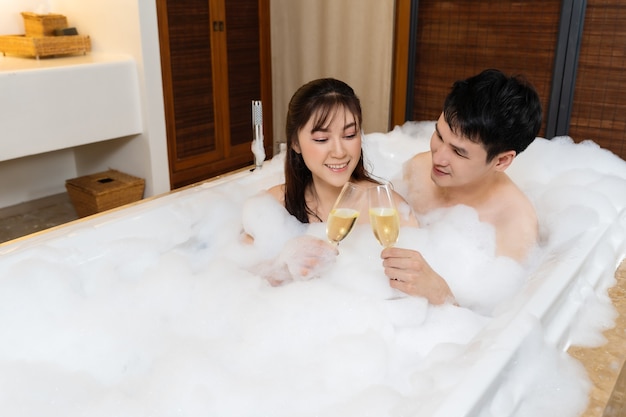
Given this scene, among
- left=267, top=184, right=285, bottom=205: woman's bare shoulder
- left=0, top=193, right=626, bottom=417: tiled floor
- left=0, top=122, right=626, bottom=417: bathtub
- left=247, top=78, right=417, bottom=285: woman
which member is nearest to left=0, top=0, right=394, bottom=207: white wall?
left=0, top=122, right=626, bottom=417: bathtub

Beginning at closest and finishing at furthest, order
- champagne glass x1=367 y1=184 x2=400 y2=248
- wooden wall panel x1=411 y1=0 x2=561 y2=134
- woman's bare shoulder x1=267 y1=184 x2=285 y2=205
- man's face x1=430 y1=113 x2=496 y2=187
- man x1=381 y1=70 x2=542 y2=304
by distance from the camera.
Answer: champagne glass x1=367 y1=184 x2=400 y2=248 → man x1=381 y1=70 x2=542 y2=304 → man's face x1=430 y1=113 x2=496 y2=187 → woman's bare shoulder x1=267 y1=184 x2=285 y2=205 → wooden wall panel x1=411 y1=0 x2=561 y2=134

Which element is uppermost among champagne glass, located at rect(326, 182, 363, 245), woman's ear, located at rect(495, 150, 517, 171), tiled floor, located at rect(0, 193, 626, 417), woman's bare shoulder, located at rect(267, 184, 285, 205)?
woman's ear, located at rect(495, 150, 517, 171)

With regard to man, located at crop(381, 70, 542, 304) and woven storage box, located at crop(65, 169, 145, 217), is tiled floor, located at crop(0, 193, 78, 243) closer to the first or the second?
woven storage box, located at crop(65, 169, 145, 217)

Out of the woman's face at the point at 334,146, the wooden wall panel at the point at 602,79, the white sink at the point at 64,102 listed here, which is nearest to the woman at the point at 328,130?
the woman's face at the point at 334,146

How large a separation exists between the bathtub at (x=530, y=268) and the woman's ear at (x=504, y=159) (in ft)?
0.85

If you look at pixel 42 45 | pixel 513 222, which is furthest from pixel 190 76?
pixel 513 222

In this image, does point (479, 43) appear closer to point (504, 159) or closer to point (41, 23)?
point (504, 159)

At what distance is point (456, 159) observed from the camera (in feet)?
4.99

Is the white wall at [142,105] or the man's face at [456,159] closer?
the man's face at [456,159]

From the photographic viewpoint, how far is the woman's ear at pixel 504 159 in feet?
4.95

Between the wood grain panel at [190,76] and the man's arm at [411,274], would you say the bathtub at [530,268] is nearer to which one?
the man's arm at [411,274]

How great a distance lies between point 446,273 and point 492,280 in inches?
5.0

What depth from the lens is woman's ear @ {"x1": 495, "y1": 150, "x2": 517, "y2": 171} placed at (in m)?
1.51

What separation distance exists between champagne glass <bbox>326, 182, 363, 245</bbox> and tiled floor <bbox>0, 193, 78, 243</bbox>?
2.15 m
